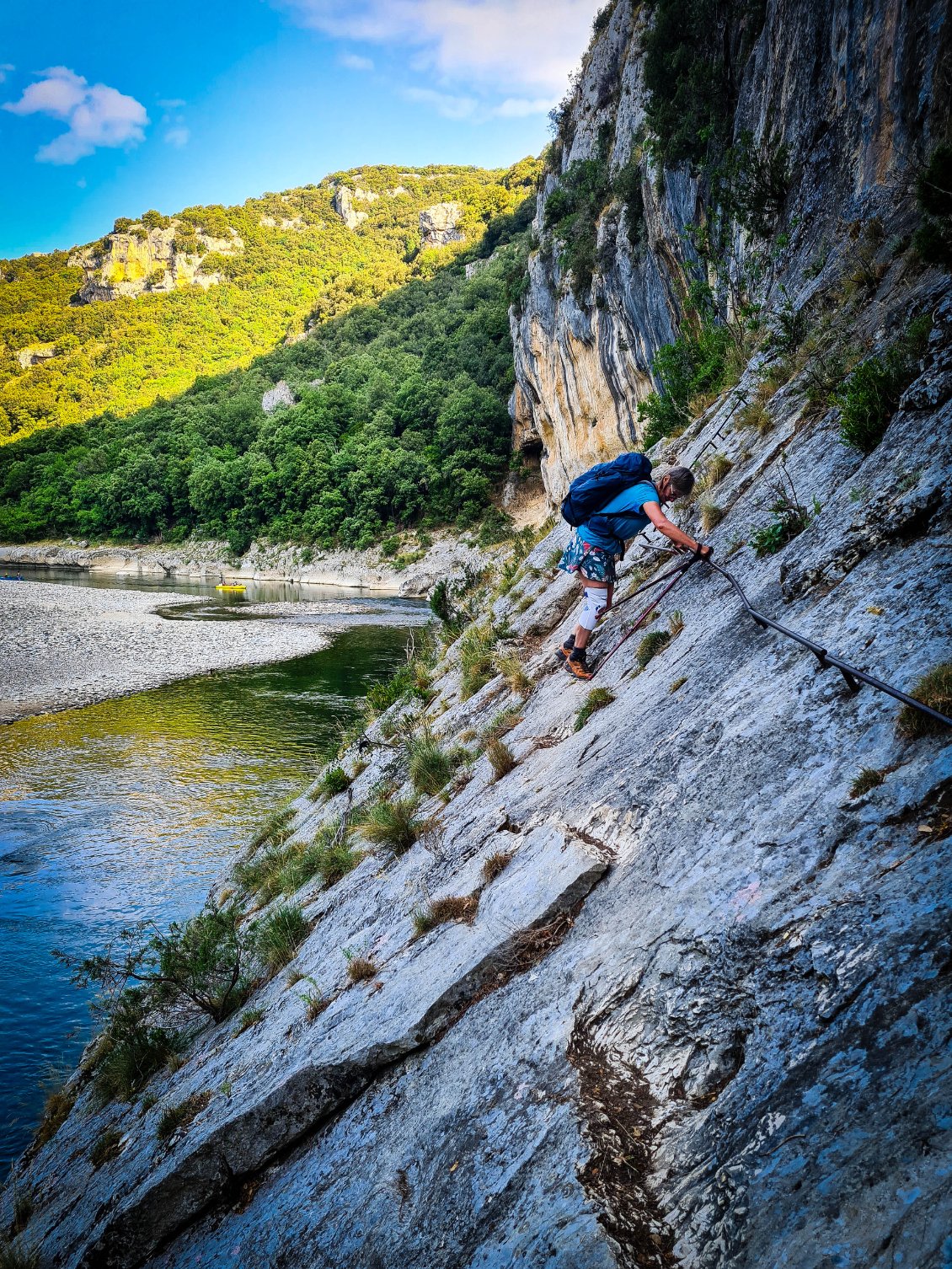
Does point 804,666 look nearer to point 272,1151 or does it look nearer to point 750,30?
point 272,1151

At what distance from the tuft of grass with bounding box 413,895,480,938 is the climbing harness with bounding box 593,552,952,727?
8.45 feet

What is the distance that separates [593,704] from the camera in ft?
18.1

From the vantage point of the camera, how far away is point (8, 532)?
279 feet

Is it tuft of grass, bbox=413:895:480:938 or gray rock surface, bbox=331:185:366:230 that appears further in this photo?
gray rock surface, bbox=331:185:366:230

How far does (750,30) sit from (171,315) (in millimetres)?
178107

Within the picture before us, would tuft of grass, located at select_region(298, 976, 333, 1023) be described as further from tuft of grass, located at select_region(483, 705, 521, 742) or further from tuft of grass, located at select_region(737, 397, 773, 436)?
tuft of grass, located at select_region(737, 397, 773, 436)

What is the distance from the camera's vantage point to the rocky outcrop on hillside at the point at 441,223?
463 ft

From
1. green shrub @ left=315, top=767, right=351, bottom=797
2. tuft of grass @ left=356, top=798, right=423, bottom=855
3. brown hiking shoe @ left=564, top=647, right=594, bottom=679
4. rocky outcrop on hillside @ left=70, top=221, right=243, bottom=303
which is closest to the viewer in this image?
brown hiking shoe @ left=564, top=647, right=594, bottom=679

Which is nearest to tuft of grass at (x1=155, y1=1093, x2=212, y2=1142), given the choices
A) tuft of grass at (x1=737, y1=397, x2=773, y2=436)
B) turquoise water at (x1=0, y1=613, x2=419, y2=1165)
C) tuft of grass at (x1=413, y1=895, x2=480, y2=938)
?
tuft of grass at (x1=413, y1=895, x2=480, y2=938)

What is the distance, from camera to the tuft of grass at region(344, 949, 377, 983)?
14.9 feet

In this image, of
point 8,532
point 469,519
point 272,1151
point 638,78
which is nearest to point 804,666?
point 272,1151

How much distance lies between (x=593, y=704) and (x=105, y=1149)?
5.22m

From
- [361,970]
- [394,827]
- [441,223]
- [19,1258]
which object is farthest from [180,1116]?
[441,223]

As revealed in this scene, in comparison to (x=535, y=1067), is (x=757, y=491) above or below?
above
